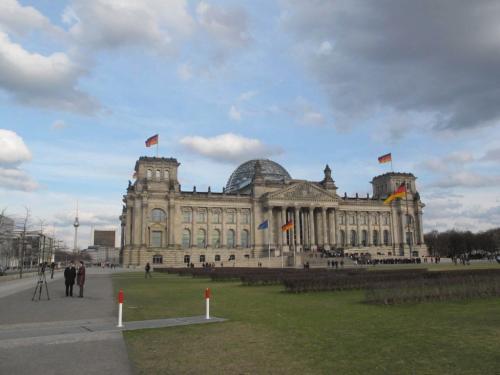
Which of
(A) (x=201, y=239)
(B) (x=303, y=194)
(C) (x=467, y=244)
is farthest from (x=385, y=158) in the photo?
(C) (x=467, y=244)

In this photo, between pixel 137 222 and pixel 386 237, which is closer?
pixel 137 222

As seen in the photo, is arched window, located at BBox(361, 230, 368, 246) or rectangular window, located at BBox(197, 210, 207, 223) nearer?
rectangular window, located at BBox(197, 210, 207, 223)

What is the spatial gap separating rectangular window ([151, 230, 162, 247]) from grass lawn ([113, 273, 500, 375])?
299 ft

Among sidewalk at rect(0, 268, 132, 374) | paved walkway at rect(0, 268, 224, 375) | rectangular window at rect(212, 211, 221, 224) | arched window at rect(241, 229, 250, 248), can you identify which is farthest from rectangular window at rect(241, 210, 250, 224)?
sidewalk at rect(0, 268, 132, 374)

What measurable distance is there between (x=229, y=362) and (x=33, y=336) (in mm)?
7714

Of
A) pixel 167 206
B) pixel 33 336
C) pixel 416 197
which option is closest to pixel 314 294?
pixel 33 336

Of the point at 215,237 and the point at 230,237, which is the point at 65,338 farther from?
the point at 230,237

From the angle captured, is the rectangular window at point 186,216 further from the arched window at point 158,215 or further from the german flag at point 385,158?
the german flag at point 385,158

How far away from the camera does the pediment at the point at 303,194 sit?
11806cm

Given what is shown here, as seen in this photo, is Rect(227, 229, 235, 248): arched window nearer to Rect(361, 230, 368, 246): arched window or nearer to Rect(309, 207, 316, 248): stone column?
Rect(309, 207, 316, 248): stone column

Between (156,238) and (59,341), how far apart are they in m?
99.5

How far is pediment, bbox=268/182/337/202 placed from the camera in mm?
118062

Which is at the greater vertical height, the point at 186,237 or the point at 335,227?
the point at 335,227

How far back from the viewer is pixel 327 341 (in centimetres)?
1331
